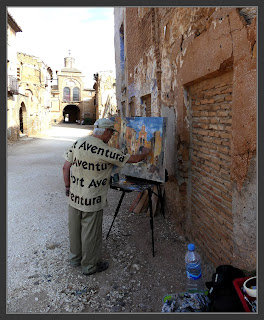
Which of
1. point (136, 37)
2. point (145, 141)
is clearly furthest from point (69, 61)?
point (145, 141)

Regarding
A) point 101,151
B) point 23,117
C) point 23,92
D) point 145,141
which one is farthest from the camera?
point 23,92

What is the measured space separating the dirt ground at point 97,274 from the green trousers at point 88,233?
0.17 meters

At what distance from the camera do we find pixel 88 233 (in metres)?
3.02

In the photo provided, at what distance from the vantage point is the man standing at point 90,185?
2.89 metres

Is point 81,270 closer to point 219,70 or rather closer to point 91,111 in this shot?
point 219,70

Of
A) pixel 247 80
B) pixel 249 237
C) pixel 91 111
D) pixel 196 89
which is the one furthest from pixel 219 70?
pixel 91 111

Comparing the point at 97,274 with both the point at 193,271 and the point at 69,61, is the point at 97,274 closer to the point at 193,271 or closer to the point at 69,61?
the point at 193,271

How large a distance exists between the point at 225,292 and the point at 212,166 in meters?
1.47

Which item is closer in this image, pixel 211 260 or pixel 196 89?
pixel 211 260

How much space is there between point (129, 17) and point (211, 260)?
750cm

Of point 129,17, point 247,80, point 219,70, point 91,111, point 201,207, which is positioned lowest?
point 201,207

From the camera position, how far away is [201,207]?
3.34m

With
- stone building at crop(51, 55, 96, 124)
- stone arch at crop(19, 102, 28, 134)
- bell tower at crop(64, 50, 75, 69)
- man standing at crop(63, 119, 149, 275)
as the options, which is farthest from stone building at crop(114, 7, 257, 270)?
bell tower at crop(64, 50, 75, 69)

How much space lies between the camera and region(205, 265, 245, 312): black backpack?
5.62ft
